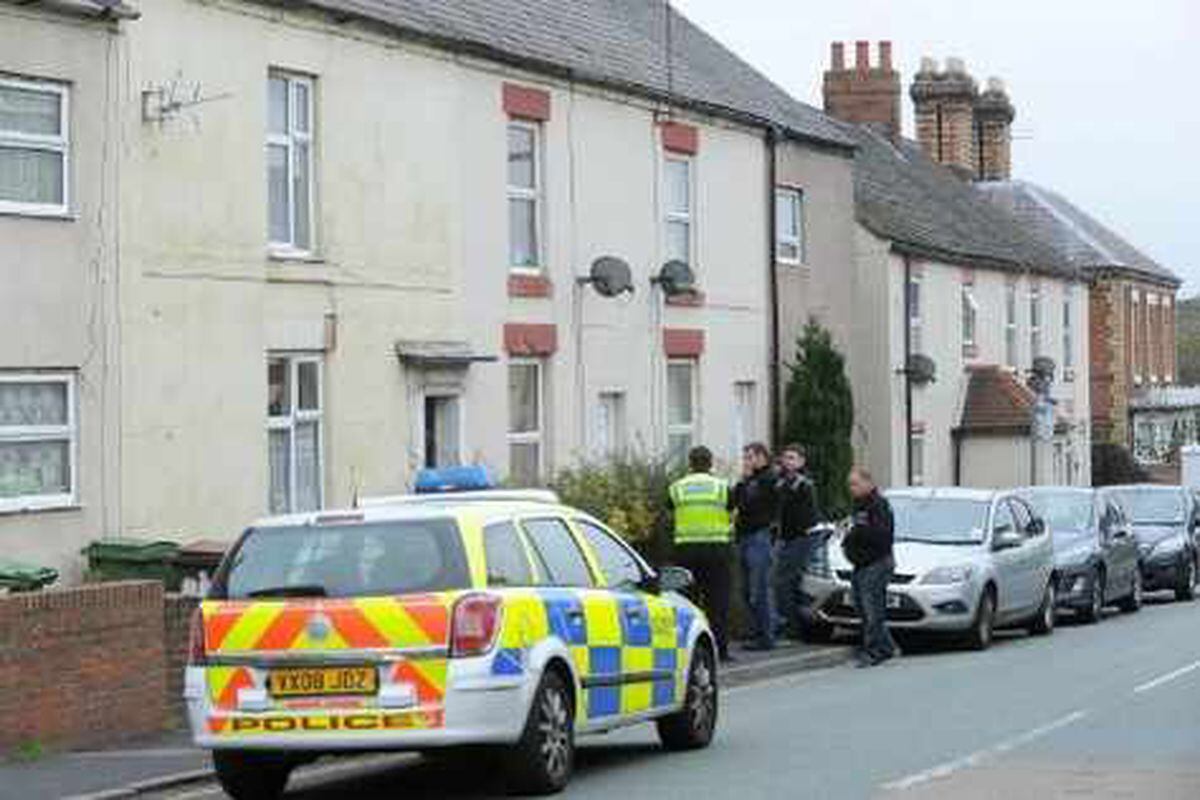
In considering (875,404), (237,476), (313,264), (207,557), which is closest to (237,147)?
(313,264)

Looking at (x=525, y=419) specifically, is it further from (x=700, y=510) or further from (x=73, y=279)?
(x=73, y=279)

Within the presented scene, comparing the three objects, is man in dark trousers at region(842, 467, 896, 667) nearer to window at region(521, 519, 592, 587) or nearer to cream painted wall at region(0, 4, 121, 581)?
cream painted wall at region(0, 4, 121, 581)

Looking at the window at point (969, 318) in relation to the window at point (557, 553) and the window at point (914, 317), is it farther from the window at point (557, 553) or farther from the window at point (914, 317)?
the window at point (557, 553)

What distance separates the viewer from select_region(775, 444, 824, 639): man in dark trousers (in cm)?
2188

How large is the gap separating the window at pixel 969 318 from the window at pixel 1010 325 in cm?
208

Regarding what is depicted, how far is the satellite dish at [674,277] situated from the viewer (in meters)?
27.9

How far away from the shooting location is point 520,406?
25234 millimetres

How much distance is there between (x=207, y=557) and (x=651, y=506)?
199 inches

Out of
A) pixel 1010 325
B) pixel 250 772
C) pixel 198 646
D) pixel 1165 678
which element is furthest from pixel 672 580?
pixel 1010 325

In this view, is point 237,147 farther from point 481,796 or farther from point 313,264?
point 481,796

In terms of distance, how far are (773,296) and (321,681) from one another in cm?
2096

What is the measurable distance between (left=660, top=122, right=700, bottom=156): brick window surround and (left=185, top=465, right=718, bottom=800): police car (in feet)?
53.6

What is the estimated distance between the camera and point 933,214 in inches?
1681

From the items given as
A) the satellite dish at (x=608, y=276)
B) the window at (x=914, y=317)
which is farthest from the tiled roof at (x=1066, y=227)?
the satellite dish at (x=608, y=276)
